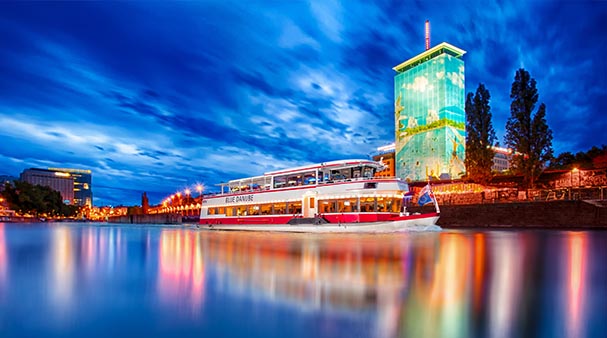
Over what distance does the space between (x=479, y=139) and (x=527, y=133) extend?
26.0 feet

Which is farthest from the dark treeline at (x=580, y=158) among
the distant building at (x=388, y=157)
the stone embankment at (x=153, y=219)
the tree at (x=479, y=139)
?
the stone embankment at (x=153, y=219)

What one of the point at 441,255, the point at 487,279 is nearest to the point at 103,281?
the point at 487,279

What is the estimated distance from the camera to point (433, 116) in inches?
3415

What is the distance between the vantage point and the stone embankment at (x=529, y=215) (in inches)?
1203

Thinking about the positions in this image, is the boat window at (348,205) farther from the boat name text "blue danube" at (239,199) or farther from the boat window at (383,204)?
the boat name text "blue danube" at (239,199)

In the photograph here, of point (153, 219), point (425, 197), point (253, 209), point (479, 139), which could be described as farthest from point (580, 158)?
point (153, 219)

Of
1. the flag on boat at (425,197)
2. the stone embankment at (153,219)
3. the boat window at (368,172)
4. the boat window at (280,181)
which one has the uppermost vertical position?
the boat window at (368,172)

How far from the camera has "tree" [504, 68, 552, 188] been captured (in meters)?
39.7

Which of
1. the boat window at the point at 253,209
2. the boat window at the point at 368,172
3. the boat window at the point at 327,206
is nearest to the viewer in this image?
the boat window at the point at 327,206

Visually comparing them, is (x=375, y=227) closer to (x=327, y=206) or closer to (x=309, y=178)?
(x=327, y=206)

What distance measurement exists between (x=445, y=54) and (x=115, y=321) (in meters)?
93.9

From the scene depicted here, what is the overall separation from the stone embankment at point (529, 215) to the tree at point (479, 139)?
7817 millimetres

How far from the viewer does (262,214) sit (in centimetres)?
3425

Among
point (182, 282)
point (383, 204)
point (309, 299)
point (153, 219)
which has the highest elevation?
point (383, 204)
